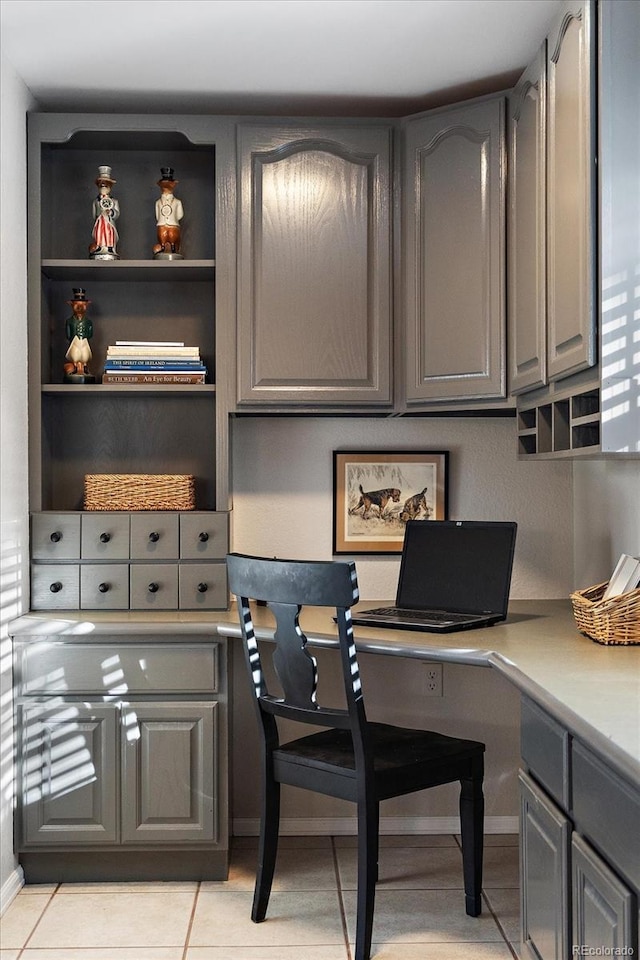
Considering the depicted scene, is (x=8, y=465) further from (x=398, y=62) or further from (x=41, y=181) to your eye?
(x=398, y=62)

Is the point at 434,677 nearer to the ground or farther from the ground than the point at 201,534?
nearer to the ground

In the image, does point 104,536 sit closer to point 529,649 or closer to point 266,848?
point 266,848

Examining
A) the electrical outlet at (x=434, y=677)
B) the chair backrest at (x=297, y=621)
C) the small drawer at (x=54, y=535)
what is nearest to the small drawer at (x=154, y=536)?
the small drawer at (x=54, y=535)

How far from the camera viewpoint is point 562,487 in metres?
3.51

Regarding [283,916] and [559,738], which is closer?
[559,738]

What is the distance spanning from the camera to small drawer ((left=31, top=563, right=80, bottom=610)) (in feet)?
10.4

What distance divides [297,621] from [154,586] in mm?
806

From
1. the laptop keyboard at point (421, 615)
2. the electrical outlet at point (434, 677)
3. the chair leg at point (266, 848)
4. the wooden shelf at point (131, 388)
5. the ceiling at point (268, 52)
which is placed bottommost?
the chair leg at point (266, 848)

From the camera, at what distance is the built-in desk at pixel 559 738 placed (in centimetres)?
157

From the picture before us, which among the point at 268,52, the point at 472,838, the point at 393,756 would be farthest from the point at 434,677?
the point at 268,52

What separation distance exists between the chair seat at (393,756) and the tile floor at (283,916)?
0.44 m

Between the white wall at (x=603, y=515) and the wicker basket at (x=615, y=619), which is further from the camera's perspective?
the white wall at (x=603, y=515)

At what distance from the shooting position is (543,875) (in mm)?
2039

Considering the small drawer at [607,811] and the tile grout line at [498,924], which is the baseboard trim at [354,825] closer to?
the tile grout line at [498,924]
